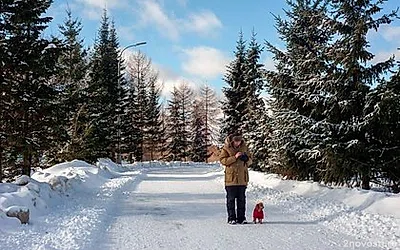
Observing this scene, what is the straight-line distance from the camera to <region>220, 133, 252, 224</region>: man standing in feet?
30.5

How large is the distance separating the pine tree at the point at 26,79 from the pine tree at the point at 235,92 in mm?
19380

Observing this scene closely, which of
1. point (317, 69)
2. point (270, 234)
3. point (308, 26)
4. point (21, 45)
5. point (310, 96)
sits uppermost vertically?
point (308, 26)

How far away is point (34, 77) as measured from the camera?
55.8ft

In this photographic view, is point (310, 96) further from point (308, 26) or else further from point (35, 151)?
point (35, 151)

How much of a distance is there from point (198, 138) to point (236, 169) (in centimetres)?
5382

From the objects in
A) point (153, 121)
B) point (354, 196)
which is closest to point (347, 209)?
point (354, 196)

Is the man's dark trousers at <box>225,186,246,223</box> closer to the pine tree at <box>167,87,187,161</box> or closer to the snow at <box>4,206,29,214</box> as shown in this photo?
the snow at <box>4,206,29,214</box>

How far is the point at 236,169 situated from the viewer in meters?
9.45

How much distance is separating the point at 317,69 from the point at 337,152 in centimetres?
299

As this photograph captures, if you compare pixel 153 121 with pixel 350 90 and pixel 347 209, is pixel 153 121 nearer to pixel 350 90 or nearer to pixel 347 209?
pixel 350 90

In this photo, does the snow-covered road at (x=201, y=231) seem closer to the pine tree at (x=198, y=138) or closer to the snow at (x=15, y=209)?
the snow at (x=15, y=209)

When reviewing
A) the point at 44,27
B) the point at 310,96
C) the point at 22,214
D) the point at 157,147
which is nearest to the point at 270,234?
the point at 22,214

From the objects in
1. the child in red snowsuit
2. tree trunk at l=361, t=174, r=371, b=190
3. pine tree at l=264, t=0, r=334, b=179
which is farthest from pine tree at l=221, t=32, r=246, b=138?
the child in red snowsuit

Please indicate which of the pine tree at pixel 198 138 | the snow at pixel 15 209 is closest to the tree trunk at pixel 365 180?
the snow at pixel 15 209
